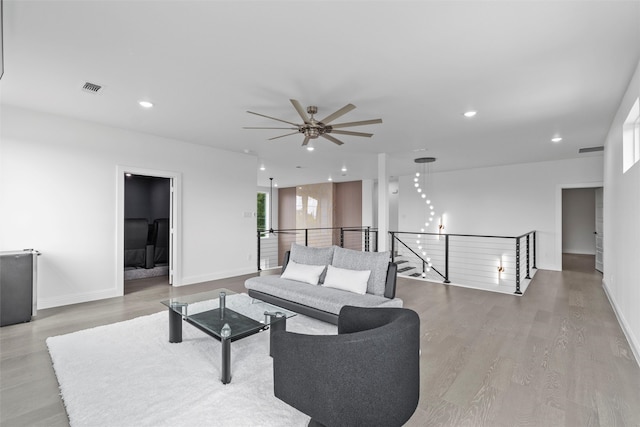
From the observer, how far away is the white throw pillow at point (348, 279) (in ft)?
11.5

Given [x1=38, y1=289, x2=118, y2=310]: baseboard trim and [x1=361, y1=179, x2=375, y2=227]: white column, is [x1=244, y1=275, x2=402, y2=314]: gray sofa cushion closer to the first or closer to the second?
[x1=38, y1=289, x2=118, y2=310]: baseboard trim

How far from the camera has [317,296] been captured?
342 centimetres

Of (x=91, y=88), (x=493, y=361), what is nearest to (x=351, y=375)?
(x=493, y=361)

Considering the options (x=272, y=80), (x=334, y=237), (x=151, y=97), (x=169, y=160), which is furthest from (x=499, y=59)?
(x=334, y=237)

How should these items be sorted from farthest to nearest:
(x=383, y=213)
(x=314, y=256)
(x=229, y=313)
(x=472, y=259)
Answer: (x=472, y=259) < (x=383, y=213) < (x=314, y=256) < (x=229, y=313)

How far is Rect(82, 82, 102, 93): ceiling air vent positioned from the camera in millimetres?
3171

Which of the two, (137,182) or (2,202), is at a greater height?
(137,182)

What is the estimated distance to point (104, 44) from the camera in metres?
2.42

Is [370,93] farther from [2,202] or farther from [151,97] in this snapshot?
[2,202]

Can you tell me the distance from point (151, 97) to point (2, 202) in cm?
232

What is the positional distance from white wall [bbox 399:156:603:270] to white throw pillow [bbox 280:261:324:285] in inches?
230

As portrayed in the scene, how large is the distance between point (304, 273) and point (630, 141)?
403 cm

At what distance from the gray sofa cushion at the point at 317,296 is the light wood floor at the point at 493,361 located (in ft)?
2.08

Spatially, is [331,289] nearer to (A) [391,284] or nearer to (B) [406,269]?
(A) [391,284]
